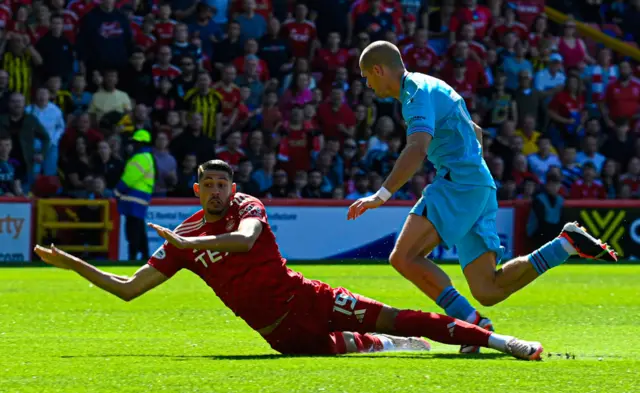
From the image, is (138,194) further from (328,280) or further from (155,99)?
(328,280)

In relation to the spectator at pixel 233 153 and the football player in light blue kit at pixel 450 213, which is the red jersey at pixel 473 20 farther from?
the football player in light blue kit at pixel 450 213

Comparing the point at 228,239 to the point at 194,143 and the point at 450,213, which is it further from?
the point at 194,143

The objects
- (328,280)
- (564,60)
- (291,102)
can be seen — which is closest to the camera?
(328,280)

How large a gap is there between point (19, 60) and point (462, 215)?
12821 millimetres

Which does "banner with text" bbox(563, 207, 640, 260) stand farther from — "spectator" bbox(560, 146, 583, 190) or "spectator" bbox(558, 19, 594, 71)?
"spectator" bbox(558, 19, 594, 71)

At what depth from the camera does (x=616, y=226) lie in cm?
2259

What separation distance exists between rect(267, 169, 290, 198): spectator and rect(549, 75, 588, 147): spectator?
5753 mm

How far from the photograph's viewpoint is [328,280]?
631 inches

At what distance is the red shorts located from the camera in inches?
311

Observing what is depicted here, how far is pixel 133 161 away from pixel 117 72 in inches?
90.7

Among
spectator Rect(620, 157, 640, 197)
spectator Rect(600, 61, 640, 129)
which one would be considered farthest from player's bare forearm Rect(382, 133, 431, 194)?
spectator Rect(600, 61, 640, 129)

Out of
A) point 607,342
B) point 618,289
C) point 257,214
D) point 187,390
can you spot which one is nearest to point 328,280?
point 618,289

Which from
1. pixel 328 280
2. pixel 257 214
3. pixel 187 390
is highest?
pixel 257 214

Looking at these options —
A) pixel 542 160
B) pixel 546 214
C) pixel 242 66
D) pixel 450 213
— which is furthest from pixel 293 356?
pixel 542 160
